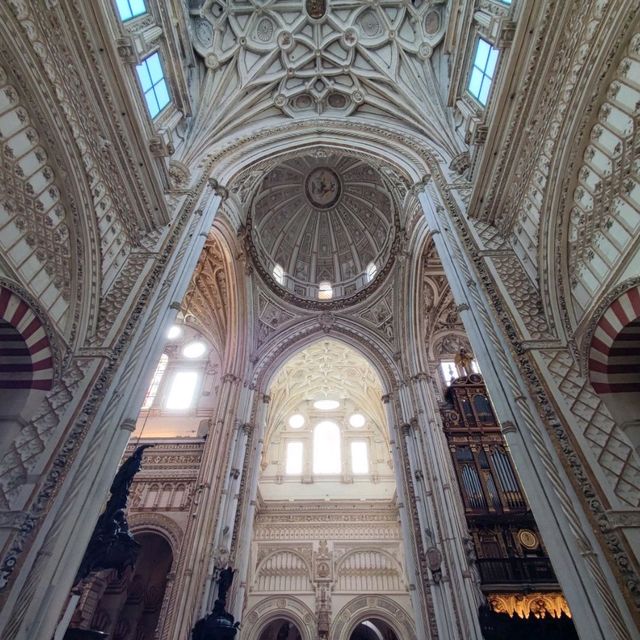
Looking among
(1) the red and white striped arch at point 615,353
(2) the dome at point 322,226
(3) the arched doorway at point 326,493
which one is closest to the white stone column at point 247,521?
(3) the arched doorway at point 326,493

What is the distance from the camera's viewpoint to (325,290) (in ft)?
66.7

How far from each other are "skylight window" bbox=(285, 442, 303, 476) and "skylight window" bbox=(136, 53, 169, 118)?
1859 cm

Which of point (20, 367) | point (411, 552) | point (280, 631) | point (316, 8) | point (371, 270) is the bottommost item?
point (280, 631)

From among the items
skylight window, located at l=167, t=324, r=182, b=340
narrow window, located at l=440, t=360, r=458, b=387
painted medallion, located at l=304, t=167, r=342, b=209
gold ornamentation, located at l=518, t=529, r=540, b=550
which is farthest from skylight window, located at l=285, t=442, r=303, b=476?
painted medallion, located at l=304, t=167, r=342, b=209

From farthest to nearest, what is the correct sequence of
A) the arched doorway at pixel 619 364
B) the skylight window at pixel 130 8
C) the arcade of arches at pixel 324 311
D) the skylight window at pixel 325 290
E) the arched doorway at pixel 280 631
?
1. the skylight window at pixel 325 290
2. the arched doorway at pixel 280 631
3. the skylight window at pixel 130 8
4. the arched doorway at pixel 619 364
5. the arcade of arches at pixel 324 311

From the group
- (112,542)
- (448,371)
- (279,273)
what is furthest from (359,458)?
(112,542)

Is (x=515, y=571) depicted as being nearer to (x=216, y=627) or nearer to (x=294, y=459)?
(x=216, y=627)

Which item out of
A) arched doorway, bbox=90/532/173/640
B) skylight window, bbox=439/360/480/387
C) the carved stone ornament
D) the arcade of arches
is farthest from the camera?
skylight window, bbox=439/360/480/387

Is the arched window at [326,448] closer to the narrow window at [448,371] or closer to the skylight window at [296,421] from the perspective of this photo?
the skylight window at [296,421]

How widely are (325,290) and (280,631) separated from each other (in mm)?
18259

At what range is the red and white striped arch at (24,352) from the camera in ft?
17.4

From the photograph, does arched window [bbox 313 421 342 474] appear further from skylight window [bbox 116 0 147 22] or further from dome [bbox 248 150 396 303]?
skylight window [bbox 116 0 147 22]

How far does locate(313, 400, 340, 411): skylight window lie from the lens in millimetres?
24188

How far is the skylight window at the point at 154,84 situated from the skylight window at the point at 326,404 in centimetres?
1832
